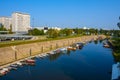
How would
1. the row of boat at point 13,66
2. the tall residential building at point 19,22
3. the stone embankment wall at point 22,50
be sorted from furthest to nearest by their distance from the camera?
the tall residential building at point 19,22 → the stone embankment wall at point 22,50 → the row of boat at point 13,66

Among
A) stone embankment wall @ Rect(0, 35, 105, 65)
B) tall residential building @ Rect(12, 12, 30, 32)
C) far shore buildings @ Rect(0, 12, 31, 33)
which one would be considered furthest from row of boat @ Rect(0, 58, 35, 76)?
tall residential building @ Rect(12, 12, 30, 32)

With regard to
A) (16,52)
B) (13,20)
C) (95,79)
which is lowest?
(95,79)

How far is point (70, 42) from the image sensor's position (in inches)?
2665

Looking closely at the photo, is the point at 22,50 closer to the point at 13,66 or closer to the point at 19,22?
the point at 13,66

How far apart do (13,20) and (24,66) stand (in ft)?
289

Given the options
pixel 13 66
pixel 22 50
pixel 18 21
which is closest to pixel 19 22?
pixel 18 21

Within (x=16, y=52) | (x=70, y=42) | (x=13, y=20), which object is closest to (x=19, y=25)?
(x=13, y=20)

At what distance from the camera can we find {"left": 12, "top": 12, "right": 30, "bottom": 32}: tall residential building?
114 m

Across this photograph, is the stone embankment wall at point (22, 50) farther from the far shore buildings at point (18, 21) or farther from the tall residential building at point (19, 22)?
the tall residential building at point (19, 22)

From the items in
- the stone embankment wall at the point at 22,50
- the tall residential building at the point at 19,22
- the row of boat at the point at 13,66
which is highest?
the tall residential building at the point at 19,22

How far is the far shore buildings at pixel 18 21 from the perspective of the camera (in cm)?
11438

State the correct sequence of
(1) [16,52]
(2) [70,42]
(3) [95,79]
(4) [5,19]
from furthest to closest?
(4) [5,19] → (2) [70,42] → (1) [16,52] → (3) [95,79]

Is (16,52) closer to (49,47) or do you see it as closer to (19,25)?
(49,47)

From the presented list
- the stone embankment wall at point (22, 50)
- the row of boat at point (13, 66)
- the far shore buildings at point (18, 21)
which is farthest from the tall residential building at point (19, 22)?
the row of boat at point (13, 66)
